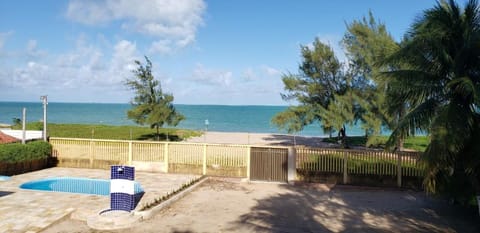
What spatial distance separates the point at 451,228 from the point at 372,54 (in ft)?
34.5

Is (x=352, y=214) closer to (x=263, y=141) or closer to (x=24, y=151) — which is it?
(x=24, y=151)

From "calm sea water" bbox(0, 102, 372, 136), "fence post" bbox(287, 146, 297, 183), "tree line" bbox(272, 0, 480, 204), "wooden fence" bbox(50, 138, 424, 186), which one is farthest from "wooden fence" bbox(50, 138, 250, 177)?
"calm sea water" bbox(0, 102, 372, 136)

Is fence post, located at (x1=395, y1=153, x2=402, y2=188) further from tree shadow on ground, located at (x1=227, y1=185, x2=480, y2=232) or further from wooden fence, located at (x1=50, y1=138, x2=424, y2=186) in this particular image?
tree shadow on ground, located at (x1=227, y1=185, x2=480, y2=232)

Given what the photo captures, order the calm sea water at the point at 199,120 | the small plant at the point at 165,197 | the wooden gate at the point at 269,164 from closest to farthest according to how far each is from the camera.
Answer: the small plant at the point at 165,197 → the wooden gate at the point at 269,164 → the calm sea water at the point at 199,120

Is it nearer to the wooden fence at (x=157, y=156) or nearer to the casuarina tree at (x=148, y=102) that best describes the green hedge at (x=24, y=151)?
the wooden fence at (x=157, y=156)

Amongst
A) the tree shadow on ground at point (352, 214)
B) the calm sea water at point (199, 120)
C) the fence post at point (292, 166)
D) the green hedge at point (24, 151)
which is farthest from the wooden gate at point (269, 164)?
the green hedge at point (24, 151)

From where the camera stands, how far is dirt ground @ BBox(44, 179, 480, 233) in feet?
24.5

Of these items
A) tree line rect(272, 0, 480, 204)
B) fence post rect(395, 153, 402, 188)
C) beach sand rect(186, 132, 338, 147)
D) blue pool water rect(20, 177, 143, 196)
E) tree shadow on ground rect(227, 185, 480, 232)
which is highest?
tree line rect(272, 0, 480, 204)

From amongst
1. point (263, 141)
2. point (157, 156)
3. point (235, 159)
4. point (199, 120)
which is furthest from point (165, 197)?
point (199, 120)

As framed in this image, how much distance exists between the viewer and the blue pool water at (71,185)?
445 inches

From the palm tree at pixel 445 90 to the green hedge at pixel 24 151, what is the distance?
12420 mm

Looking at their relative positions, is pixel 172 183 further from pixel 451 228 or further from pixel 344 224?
pixel 451 228

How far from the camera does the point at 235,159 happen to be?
12758 millimetres

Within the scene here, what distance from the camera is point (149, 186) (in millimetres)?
11156
